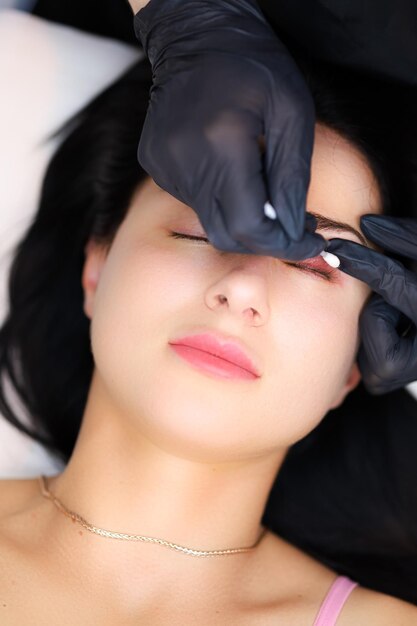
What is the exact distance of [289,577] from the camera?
1663 millimetres

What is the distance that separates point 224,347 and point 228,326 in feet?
0.10

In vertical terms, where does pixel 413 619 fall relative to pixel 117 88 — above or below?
below

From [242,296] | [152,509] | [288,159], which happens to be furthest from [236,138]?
[152,509]

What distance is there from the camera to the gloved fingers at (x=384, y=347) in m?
1.58

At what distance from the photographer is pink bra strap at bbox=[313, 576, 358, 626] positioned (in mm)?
1587

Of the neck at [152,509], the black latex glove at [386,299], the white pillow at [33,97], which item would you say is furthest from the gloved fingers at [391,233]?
the white pillow at [33,97]

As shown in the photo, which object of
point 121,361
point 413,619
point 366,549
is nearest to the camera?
point 121,361

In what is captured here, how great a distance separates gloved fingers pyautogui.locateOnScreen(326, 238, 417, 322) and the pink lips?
0.70ft

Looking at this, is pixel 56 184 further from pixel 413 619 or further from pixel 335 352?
pixel 413 619

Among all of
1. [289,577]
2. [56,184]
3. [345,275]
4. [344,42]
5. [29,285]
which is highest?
[344,42]

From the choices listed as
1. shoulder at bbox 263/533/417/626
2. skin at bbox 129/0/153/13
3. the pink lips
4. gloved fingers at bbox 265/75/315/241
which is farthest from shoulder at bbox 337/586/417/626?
skin at bbox 129/0/153/13

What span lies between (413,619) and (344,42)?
94 cm

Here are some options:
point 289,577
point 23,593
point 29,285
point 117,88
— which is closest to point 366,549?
point 289,577

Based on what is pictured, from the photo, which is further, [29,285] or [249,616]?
[29,285]
